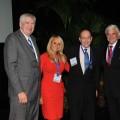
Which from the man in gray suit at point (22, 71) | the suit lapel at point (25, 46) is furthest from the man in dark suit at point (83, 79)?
the suit lapel at point (25, 46)

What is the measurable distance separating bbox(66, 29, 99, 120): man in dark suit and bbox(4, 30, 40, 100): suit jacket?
75 cm

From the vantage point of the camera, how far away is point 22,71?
3.26 m

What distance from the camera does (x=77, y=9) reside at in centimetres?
591

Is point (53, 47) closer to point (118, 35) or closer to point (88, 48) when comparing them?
point (88, 48)

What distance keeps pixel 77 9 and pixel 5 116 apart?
267 centimetres

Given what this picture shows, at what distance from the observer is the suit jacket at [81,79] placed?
157 inches

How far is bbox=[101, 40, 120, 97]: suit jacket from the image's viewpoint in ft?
13.0

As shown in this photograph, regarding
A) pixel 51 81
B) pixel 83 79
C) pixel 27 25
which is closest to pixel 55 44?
pixel 51 81

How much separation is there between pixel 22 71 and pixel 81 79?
3.42 feet

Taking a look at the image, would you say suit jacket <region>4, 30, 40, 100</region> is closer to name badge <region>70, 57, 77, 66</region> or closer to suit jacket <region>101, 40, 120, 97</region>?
name badge <region>70, 57, 77, 66</region>

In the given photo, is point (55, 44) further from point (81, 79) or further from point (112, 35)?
point (112, 35)

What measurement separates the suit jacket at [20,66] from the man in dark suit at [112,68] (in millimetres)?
1121

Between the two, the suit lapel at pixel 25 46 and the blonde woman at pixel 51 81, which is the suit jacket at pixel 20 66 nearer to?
the suit lapel at pixel 25 46

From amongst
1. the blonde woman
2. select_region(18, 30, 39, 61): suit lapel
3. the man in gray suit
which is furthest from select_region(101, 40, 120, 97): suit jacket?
select_region(18, 30, 39, 61): suit lapel
